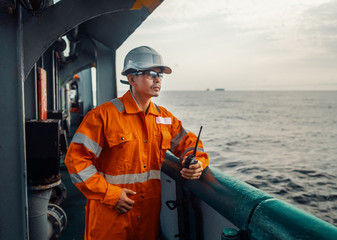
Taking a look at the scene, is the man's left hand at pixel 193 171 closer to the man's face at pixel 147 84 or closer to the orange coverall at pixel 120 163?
the orange coverall at pixel 120 163

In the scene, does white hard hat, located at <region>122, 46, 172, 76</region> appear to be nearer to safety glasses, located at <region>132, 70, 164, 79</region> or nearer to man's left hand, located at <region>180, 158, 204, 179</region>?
safety glasses, located at <region>132, 70, 164, 79</region>

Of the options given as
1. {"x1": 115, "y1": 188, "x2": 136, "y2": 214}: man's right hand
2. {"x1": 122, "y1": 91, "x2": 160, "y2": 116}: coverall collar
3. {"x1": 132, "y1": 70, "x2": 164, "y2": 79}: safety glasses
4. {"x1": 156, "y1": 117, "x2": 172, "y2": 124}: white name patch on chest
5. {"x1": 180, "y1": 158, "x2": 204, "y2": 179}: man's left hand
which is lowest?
{"x1": 115, "y1": 188, "x2": 136, "y2": 214}: man's right hand

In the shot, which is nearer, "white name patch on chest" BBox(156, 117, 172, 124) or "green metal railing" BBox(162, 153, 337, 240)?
"green metal railing" BBox(162, 153, 337, 240)

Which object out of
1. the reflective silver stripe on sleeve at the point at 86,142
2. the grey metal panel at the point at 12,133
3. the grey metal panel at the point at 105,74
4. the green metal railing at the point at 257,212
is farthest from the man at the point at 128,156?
the grey metal panel at the point at 105,74

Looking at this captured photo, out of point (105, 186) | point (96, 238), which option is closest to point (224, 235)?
point (105, 186)

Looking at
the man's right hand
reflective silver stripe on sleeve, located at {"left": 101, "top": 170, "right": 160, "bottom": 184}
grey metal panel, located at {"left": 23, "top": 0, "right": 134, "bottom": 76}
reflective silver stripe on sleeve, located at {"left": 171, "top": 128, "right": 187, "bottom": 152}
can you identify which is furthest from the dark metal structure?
reflective silver stripe on sleeve, located at {"left": 171, "top": 128, "right": 187, "bottom": 152}

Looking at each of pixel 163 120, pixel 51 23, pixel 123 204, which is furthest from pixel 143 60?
pixel 123 204

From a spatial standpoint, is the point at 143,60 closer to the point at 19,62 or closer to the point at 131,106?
the point at 131,106

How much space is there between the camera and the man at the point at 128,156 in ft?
5.54

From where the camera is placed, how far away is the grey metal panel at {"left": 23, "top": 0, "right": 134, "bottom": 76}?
2008mm

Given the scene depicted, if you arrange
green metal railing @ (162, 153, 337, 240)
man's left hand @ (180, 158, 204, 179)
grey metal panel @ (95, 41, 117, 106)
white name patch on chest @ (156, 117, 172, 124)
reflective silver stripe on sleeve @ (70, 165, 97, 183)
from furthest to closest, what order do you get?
grey metal panel @ (95, 41, 117, 106) → white name patch on chest @ (156, 117, 172, 124) → man's left hand @ (180, 158, 204, 179) → reflective silver stripe on sleeve @ (70, 165, 97, 183) → green metal railing @ (162, 153, 337, 240)

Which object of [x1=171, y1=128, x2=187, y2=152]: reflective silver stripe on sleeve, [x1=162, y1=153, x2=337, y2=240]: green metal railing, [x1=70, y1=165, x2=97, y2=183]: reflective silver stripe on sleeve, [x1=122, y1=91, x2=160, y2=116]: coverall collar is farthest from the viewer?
[x1=171, y1=128, x2=187, y2=152]: reflective silver stripe on sleeve

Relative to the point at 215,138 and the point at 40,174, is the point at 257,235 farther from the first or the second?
the point at 215,138

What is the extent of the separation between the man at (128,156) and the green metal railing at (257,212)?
5.8 inches
